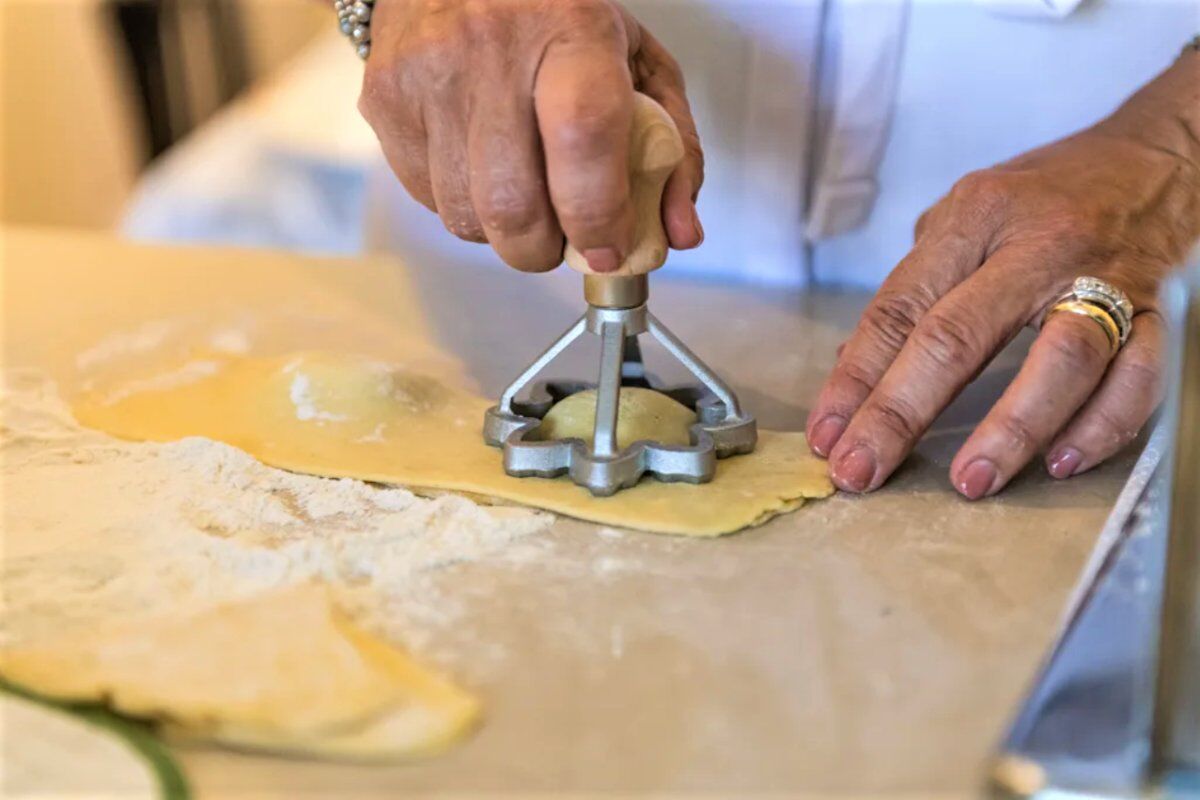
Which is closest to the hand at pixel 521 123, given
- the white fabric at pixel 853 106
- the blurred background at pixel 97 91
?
the white fabric at pixel 853 106

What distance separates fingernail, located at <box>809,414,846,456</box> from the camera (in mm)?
804

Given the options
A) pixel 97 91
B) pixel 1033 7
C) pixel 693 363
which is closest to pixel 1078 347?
pixel 693 363

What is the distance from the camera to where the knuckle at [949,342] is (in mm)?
782

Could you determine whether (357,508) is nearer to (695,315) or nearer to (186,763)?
(186,763)

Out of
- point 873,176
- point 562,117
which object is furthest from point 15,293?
point 873,176

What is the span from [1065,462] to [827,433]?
0.16 m

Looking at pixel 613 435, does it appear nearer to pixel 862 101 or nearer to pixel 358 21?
pixel 358 21

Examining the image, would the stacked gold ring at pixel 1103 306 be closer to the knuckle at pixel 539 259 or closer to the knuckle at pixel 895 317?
the knuckle at pixel 895 317

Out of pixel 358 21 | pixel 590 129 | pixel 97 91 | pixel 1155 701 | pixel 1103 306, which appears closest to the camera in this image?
pixel 1155 701

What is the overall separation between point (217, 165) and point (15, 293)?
3.83ft

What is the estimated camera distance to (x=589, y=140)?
680 millimetres

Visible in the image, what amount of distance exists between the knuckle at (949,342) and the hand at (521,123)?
18cm

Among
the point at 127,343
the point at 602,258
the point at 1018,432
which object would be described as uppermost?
the point at 602,258

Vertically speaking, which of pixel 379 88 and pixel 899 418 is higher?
pixel 379 88
